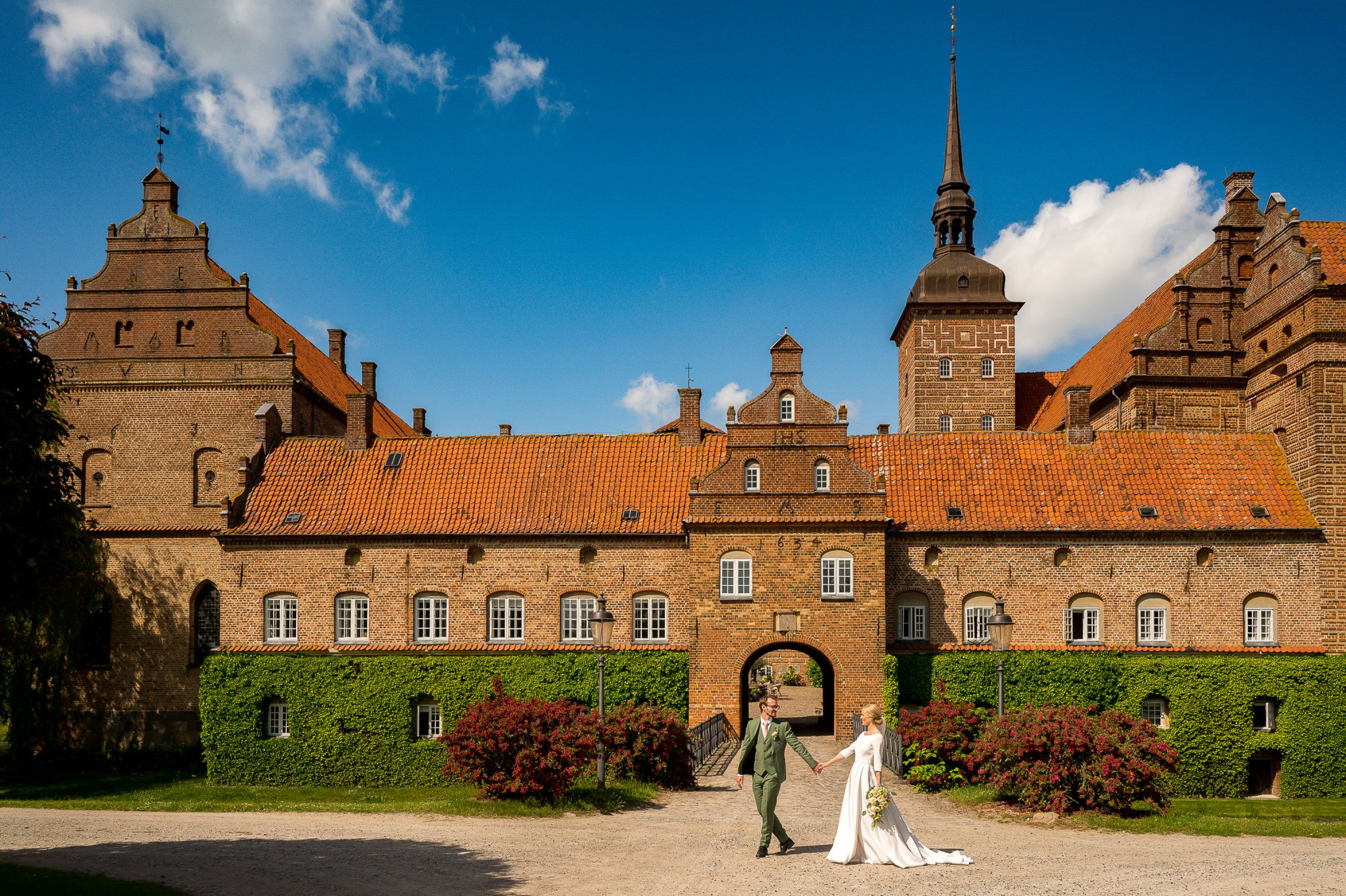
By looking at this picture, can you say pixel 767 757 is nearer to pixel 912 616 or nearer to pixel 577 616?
pixel 912 616

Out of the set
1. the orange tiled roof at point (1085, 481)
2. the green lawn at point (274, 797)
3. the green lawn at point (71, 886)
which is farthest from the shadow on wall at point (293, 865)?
the orange tiled roof at point (1085, 481)

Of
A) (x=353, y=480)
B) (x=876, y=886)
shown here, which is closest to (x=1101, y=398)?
(x=353, y=480)

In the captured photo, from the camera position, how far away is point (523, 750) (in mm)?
18047

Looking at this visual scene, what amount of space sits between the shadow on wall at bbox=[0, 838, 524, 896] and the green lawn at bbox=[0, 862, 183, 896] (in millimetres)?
328

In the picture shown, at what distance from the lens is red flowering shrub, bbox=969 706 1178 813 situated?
16688mm

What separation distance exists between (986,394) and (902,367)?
5655 mm

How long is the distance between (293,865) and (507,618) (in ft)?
50.5

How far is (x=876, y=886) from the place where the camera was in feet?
38.5

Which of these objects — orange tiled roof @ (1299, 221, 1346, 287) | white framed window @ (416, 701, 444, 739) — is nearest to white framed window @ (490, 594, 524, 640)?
white framed window @ (416, 701, 444, 739)

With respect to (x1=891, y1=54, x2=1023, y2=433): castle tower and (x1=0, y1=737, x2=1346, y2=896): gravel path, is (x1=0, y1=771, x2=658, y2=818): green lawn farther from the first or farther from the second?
(x1=891, y1=54, x2=1023, y2=433): castle tower

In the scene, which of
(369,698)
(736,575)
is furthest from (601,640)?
(369,698)

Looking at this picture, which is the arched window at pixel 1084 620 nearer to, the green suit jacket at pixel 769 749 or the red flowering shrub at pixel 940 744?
the red flowering shrub at pixel 940 744

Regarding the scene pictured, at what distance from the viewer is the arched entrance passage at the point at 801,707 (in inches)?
1061

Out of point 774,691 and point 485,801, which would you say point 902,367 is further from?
point 485,801
